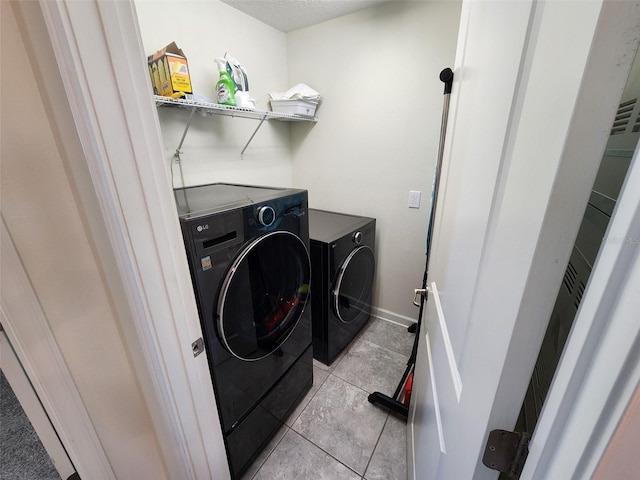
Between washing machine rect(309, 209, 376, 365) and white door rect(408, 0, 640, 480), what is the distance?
38.6 inches

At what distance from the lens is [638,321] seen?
0.88 feet

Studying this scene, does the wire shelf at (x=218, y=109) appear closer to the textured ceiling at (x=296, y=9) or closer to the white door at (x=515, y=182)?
the textured ceiling at (x=296, y=9)

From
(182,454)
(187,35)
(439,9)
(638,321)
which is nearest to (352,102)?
(439,9)

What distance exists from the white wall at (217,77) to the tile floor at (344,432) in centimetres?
159

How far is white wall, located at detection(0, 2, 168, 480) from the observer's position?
52 cm

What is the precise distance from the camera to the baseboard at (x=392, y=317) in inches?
88.1

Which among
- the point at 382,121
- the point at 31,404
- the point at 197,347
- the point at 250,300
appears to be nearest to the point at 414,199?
the point at 382,121

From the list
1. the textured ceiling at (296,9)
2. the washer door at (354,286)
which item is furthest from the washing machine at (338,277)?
the textured ceiling at (296,9)

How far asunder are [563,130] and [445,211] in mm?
588

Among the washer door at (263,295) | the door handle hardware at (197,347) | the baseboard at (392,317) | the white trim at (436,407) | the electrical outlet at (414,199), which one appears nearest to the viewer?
the white trim at (436,407)

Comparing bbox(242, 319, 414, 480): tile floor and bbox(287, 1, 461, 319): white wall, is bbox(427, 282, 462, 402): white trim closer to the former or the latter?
bbox(242, 319, 414, 480): tile floor

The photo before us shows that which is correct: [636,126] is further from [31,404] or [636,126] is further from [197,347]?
[31,404]

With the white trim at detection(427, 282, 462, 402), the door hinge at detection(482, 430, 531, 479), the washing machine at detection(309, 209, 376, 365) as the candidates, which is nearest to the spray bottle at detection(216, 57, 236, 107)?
the washing machine at detection(309, 209, 376, 365)

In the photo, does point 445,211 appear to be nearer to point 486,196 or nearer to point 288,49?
point 486,196
